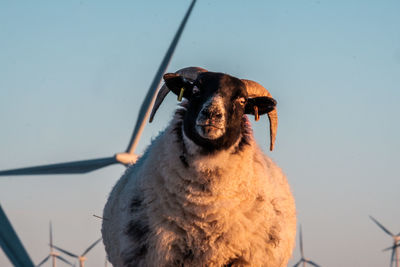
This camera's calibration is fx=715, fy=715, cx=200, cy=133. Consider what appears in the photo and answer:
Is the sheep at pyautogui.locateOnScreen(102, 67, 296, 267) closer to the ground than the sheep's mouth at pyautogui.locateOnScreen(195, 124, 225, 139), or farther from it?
closer to the ground

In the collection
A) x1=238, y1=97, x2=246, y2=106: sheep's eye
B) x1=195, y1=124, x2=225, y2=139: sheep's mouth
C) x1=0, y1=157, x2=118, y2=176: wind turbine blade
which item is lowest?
x1=0, y1=157, x2=118, y2=176: wind turbine blade

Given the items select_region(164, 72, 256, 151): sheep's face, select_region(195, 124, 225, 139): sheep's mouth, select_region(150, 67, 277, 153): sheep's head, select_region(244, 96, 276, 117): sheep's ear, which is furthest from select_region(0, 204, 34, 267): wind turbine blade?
select_region(195, 124, 225, 139): sheep's mouth

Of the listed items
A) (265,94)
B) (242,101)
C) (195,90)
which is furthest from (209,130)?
(265,94)

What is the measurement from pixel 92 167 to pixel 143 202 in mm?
18006

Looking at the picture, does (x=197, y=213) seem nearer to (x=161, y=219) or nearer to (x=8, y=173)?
(x=161, y=219)

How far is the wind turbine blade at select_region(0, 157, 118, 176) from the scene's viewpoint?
29.3m

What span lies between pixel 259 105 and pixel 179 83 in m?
1.55

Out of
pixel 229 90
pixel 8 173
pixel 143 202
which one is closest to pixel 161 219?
pixel 143 202

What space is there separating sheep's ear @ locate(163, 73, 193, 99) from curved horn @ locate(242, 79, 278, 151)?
3.50 ft

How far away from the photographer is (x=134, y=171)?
14.6 m

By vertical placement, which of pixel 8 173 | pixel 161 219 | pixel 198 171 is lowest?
pixel 8 173

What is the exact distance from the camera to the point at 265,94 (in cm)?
1337

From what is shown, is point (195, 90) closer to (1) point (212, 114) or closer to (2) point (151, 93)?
(1) point (212, 114)

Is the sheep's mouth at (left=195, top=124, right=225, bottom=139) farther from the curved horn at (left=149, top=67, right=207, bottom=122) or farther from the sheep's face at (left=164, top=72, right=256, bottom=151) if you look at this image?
the curved horn at (left=149, top=67, right=207, bottom=122)
